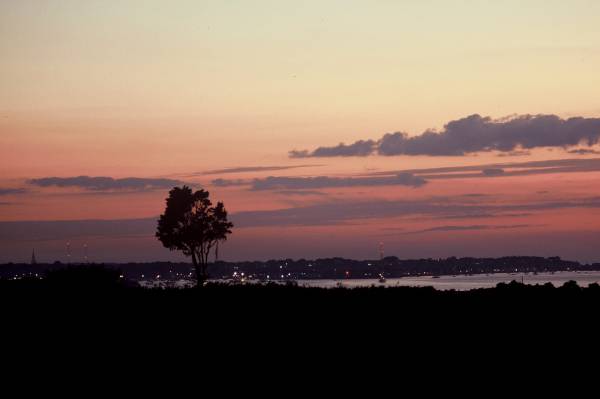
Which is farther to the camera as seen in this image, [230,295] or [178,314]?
[230,295]

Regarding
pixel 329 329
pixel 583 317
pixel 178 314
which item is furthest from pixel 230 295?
pixel 583 317

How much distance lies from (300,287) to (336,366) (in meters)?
10.7

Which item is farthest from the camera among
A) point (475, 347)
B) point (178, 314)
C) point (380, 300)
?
point (380, 300)

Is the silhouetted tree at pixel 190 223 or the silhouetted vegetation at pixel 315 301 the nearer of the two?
the silhouetted vegetation at pixel 315 301

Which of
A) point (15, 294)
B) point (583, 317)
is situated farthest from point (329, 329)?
point (15, 294)

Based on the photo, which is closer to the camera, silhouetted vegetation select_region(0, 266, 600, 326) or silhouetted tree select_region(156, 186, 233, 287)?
silhouetted vegetation select_region(0, 266, 600, 326)

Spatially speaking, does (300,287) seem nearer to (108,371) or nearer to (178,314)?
(178,314)

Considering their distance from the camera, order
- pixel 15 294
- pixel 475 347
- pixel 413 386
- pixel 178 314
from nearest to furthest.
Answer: pixel 413 386 → pixel 475 347 → pixel 178 314 → pixel 15 294

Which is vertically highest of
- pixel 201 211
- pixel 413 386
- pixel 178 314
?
pixel 201 211

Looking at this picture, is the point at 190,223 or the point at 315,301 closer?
the point at 315,301

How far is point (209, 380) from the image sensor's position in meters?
23.8

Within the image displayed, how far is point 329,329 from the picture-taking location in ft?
92.2

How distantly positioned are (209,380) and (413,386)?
5156mm

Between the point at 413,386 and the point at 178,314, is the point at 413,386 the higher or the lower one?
the lower one
